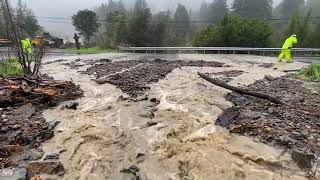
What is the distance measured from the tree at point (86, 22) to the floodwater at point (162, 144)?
129ft

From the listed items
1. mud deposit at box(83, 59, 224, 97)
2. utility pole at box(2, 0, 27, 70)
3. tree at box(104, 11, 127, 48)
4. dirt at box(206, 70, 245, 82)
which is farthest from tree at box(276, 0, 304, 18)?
utility pole at box(2, 0, 27, 70)

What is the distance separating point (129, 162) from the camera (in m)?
6.93

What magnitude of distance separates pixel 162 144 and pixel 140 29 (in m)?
31.9

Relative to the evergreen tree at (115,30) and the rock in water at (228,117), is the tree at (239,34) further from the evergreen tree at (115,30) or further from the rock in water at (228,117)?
the rock in water at (228,117)

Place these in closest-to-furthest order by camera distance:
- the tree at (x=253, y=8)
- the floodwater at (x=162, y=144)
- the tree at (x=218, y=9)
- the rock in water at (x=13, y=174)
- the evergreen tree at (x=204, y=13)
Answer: the rock in water at (x=13, y=174) < the floodwater at (x=162, y=144) < the tree at (x=253, y=8) < the tree at (x=218, y=9) < the evergreen tree at (x=204, y=13)

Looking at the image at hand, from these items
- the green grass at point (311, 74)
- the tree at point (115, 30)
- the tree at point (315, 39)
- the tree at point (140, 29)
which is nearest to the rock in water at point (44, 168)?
the green grass at point (311, 74)

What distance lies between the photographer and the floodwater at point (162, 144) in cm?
657

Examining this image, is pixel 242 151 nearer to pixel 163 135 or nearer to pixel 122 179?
pixel 163 135

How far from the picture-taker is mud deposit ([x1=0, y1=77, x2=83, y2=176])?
7.13 metres

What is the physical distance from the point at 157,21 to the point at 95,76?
24.8m

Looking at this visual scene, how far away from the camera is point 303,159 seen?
6.71m

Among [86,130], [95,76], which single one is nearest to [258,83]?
[95,76]

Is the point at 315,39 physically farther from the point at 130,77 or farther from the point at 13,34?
the point at 13,34

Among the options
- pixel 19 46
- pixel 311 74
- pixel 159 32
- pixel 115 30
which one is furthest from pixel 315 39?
pixel 19 46
